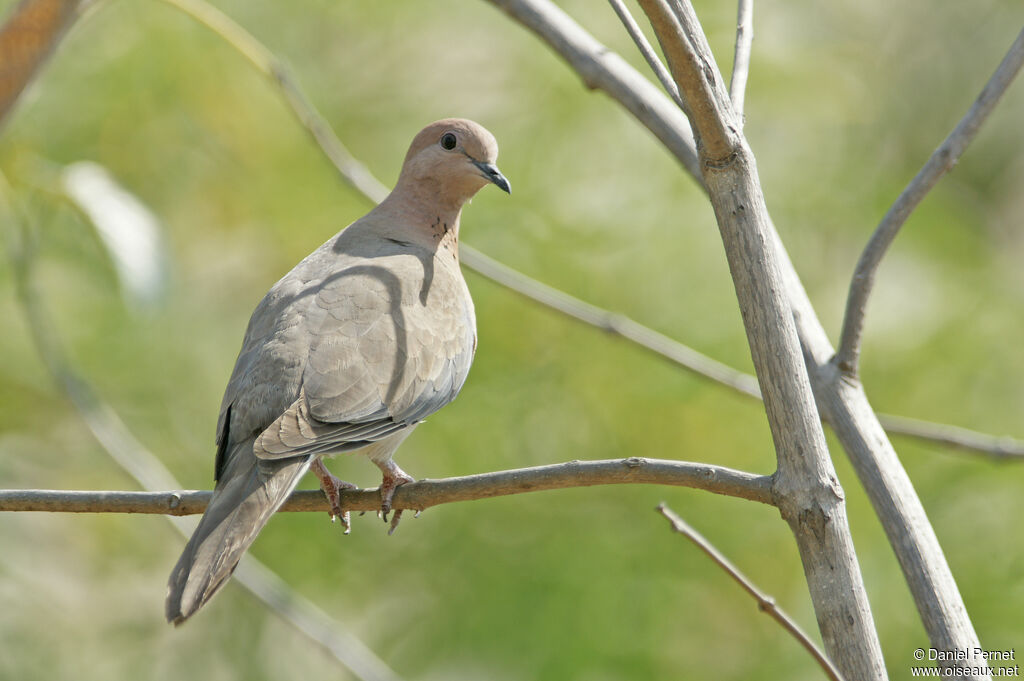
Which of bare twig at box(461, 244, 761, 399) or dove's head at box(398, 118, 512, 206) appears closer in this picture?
bare twig at box(461, 244, 761, 399)

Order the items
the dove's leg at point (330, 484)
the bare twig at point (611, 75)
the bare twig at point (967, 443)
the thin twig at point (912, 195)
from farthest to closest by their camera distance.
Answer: the dove's leg at point (330, 484) < the bare twig at point (967, 443) < the bare twig at point (611, 75) < the thin twig at point (912, 195)

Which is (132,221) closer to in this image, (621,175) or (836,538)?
(836,538)

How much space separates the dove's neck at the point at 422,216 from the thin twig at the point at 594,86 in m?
0.13

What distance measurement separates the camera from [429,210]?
308 centimetres

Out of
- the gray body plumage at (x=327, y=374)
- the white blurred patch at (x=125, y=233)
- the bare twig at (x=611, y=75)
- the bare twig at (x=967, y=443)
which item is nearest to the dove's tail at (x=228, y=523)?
the gray body plumage at (x=327, y=374)

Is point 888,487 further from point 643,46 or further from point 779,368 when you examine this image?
point 643,46

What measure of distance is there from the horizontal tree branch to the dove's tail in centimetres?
5

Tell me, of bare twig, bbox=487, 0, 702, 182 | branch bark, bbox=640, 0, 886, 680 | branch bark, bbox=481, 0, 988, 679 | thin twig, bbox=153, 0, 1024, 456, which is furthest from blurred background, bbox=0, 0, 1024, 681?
branch bark, bbox=640, 0, 886, 680

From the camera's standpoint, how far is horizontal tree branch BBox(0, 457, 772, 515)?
4.81ft

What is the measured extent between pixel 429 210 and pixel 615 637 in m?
1.57

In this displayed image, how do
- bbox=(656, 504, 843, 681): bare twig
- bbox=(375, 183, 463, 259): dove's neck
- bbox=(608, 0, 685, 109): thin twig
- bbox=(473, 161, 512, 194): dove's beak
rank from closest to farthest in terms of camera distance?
bbox=(656, 504, 843, 681): bare twig → bbox=(608, 0, 685, 109): thin twig → bbox=(473, 161, 512, 194): dove's beak → bbox=(375, 183, 463, 259): dove's neck

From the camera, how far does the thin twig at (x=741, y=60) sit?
1.64m

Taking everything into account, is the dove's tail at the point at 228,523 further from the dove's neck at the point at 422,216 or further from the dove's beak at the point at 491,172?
the dove's beak at the point at 491,172

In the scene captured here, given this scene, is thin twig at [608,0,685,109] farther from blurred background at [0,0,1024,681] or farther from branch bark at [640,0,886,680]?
blurred background at [0,0,1024,681]
